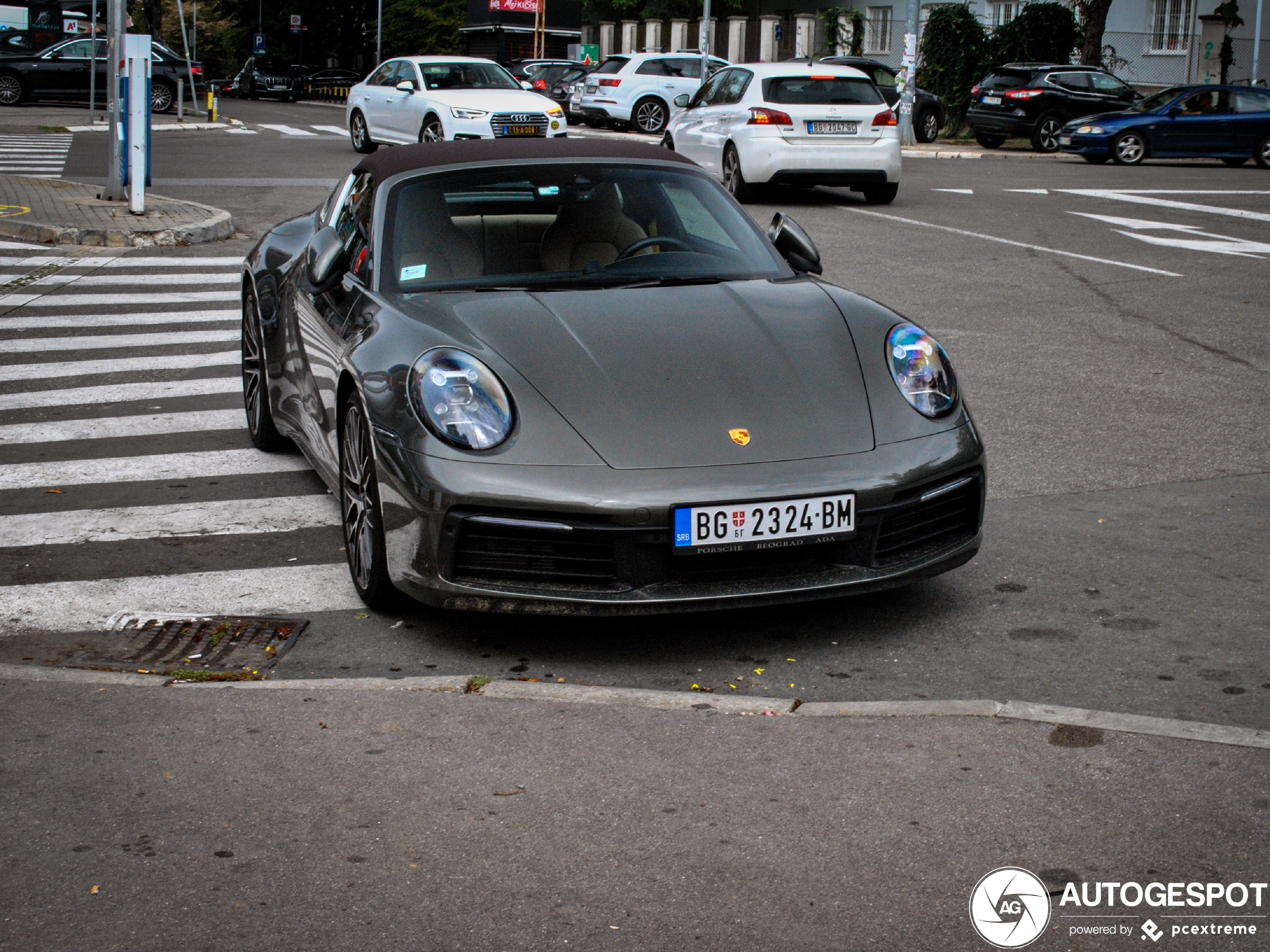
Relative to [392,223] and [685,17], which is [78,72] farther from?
[392,223]

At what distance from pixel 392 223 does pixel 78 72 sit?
37017mm

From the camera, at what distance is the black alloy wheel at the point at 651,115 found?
115 ft

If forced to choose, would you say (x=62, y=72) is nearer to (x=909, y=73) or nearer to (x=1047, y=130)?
(x=909, y=73)

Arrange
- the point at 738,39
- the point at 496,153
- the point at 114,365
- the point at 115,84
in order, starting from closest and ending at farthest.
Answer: the point at 496,153 < the point at 114,365 < the point at 115,84 < the point at 738,39

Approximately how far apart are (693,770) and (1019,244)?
39.0ft

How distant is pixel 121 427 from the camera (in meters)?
7.46

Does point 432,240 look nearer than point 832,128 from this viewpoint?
Yes

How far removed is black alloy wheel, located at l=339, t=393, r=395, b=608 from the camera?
4.64m

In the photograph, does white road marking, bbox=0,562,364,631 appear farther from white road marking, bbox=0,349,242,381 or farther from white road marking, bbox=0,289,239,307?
white road marking, bbox=0,289,239,307

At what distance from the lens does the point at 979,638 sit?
4559mm

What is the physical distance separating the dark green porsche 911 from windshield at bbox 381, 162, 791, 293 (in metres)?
0.01

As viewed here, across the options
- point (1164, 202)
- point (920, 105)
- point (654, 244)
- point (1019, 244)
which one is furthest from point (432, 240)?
point (920, 105)

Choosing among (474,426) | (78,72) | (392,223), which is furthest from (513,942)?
(78,72)

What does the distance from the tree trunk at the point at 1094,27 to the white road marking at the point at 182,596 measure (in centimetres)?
3526
